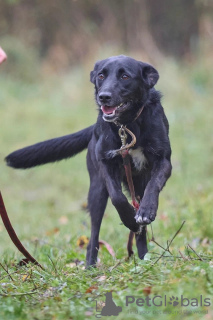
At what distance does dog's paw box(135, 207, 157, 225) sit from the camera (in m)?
3.86

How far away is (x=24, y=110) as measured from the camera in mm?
13070

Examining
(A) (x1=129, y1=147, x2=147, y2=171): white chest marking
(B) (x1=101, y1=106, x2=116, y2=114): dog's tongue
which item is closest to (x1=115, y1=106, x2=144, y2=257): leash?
(A) (x1=129, y1=147, x2=147, y2=171): white chest marking

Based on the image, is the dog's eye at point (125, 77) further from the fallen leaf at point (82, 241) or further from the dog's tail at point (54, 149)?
the fallen leaf at point (82, 241)

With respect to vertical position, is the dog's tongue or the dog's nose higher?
the dog's nose

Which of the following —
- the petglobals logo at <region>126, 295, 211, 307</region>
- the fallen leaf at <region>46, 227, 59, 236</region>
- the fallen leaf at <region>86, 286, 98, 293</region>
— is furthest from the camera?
the fallen leaf at <region>46, 227, 59, 236</region>

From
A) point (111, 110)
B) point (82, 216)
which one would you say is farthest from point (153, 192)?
point (82, 216)

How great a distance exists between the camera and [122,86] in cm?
418

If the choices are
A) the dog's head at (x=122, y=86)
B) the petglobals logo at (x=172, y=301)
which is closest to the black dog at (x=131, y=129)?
the dog's head at (x=122, y=86)

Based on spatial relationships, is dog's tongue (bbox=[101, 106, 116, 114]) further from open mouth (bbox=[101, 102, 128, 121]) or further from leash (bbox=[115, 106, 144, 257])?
leash (bbox=[115, 106, 144, 257])

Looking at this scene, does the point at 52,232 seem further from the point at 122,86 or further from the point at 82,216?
the point at 122,86

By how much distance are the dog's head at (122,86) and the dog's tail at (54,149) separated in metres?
0.63

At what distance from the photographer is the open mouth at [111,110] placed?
405cm

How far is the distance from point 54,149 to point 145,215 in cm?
130

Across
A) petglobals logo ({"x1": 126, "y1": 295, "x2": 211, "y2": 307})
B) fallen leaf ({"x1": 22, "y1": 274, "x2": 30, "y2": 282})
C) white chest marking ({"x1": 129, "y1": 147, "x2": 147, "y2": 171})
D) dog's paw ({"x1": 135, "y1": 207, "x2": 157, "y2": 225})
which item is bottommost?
petglobals logo ({"x1": 126, "y1": 295, "x2": 211, "y2": 307})
